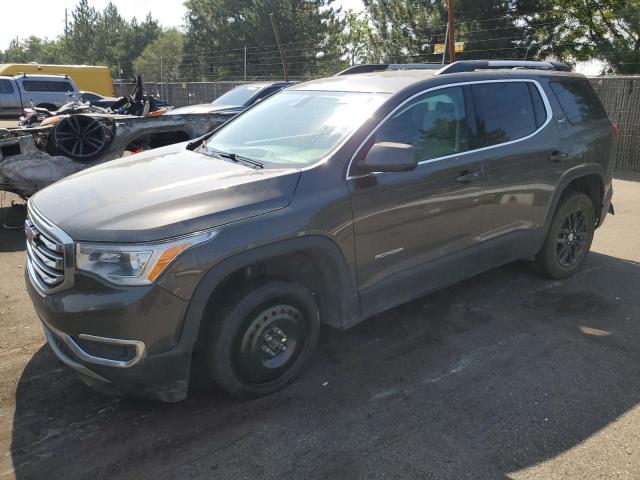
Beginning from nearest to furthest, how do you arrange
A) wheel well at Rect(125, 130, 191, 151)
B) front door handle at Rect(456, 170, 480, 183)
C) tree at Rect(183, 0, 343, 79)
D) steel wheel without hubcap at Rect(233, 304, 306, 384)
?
steel wheel without hubcap at Rect(233, 304, 306, 384)
front door handle at Rect(456, 170, 480, 183)
wheel well at Rect(125, 130, 191, 151)
tree at Rect(183, 0, 343, 79)

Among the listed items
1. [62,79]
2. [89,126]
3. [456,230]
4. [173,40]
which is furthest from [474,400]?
[173,40]

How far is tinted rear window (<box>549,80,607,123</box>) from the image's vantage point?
467 centimetres

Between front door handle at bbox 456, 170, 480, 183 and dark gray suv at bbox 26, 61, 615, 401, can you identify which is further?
front door handle at bbox 456, 170, 480, 183

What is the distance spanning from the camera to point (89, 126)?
691cm

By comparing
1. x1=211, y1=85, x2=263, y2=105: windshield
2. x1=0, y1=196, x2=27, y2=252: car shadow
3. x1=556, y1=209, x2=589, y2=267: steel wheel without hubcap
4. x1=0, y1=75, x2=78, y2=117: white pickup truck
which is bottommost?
x1=0, y1=196, x2=27, y2=252: car shadow

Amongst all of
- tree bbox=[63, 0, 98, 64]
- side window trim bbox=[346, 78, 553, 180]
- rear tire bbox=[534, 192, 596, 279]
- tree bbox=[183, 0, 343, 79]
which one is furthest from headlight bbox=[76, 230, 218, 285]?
tree bbox=[63, 0, 98, 64]

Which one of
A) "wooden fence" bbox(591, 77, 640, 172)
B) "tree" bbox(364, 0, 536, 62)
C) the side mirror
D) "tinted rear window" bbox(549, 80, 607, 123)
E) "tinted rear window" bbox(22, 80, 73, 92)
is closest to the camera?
the side mirror

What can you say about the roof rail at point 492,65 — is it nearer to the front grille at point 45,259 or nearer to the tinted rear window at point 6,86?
the front grille at point 45,259

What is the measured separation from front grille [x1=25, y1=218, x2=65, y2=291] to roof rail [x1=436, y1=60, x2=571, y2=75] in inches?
109

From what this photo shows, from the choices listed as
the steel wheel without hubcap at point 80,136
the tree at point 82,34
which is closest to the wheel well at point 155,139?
the steel wheel without hubcap at point 80,136

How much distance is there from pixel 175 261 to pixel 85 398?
122 cm

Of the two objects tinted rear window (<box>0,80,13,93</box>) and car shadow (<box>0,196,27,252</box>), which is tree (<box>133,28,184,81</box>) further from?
car shadow (<box>0,196,27,252</box>)

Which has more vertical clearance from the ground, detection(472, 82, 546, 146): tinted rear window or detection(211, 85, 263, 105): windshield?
detection(211, 85, 263, 105): windshield

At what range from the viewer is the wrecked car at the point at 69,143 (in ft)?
21.2
